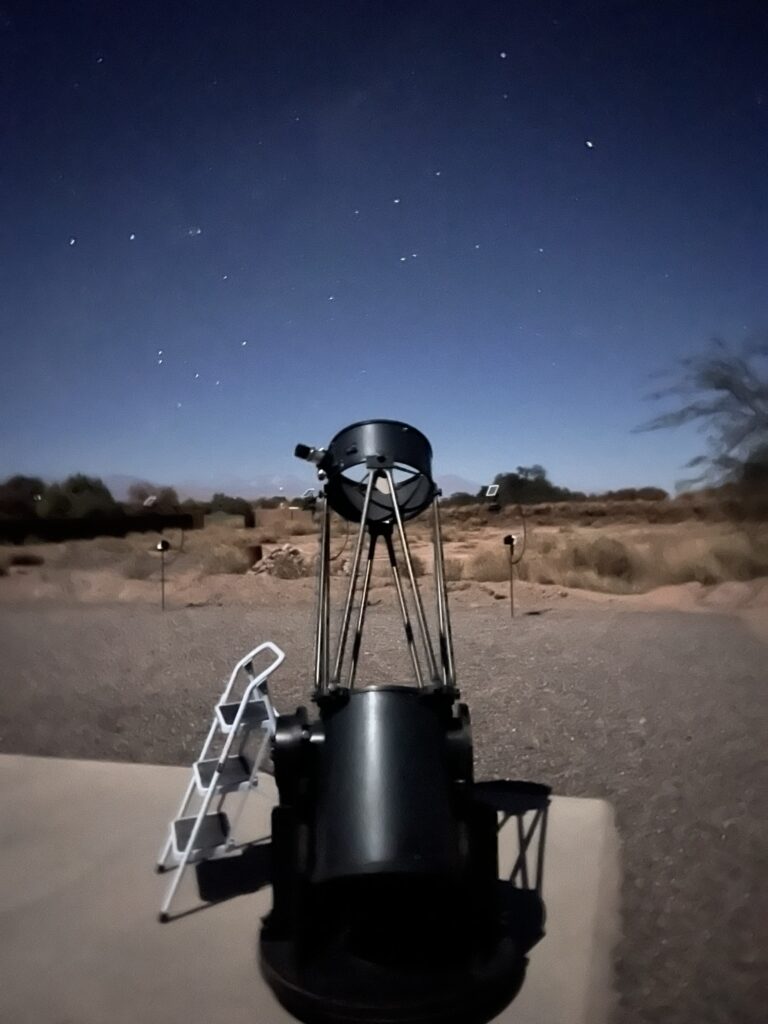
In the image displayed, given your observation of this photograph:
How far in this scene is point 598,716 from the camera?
4.77m

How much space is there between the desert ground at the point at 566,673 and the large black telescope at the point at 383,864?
44 cm

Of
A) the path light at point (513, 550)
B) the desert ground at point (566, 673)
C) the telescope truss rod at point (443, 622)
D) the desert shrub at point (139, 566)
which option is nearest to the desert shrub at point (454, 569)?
the desert ground at point (566, 673)

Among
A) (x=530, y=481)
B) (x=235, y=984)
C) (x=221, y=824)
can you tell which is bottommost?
(x=235, y=984)

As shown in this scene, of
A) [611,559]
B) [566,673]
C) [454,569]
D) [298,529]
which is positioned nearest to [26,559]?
[298,529]

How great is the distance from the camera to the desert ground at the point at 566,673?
2.73 m

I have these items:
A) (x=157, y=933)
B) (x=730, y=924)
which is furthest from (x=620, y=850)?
(x=157, y=933)

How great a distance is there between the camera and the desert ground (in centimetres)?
273

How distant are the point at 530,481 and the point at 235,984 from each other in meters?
9.42

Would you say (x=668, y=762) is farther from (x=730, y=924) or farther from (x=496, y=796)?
(x=730, y=924)

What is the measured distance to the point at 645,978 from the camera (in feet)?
7.68

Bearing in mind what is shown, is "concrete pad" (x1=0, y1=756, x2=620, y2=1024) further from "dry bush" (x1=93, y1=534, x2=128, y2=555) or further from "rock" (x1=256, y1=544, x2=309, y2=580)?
"dry bush" (x1=93, y1=534, x2=128, y2=555)

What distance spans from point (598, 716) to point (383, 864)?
9.45ft

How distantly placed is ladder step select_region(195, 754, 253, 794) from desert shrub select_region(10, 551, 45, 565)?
7.86 m

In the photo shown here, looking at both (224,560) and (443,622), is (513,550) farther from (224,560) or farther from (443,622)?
(443,622)
